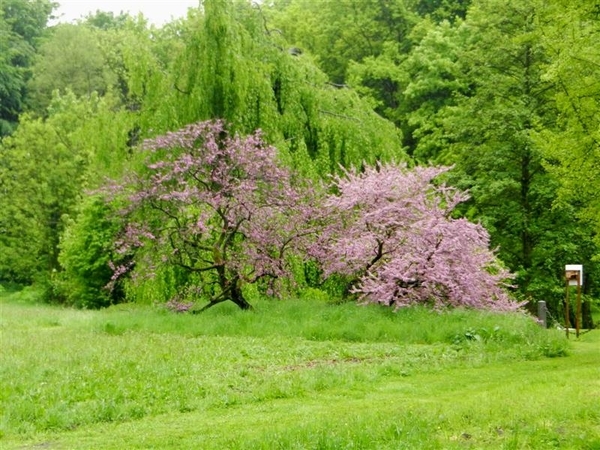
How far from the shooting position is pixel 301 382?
9609 mm

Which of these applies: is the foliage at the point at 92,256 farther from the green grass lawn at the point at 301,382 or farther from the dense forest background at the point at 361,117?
the green grass lawn at the point at 301,382

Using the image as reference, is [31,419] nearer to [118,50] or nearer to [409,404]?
[409,404]

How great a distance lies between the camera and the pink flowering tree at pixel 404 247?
1582 cm

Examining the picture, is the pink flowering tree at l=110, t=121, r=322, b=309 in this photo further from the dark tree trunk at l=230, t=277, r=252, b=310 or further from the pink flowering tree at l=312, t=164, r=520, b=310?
the pink flowering tree at l=312, t=164, r=520, b=310

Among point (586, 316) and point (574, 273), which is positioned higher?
point (574, 273)

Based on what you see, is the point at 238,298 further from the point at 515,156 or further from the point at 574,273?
the point at 515,156

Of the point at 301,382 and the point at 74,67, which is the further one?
the point at 74,67

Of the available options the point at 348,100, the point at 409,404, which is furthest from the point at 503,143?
the point at 409,404

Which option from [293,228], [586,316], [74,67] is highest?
[74,67]

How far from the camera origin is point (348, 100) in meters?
22.5

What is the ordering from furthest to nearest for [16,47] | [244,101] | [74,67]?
[16,47] → [74,67] → [244,101]

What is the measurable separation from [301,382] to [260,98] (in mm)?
11937

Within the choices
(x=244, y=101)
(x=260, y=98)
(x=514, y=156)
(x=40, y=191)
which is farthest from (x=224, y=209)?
(x=40, y=191)

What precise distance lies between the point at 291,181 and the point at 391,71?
16.3 meters
